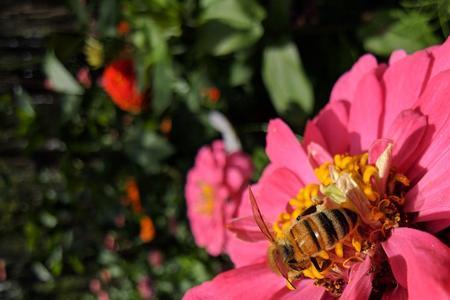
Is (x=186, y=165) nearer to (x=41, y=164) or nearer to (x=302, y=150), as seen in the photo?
(x=41, y=164)

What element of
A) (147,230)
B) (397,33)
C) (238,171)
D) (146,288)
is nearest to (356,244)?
(397,33)

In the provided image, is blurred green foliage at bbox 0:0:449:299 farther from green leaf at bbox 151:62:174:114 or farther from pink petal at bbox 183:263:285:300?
pink petal at bbox 183:263:285:300

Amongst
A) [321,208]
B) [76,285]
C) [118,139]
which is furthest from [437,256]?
[76,285]

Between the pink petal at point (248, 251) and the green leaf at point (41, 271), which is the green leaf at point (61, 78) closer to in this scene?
the green leaf at point (41, 271)

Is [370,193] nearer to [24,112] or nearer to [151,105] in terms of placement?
[151,105]

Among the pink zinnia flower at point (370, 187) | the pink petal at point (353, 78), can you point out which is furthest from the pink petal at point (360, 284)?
the pink petal at point (353, 78)

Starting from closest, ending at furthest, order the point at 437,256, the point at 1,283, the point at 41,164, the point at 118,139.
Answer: the point at 437,256 → the point at 118,139 → the point at 41,164 → the point at 1,283
